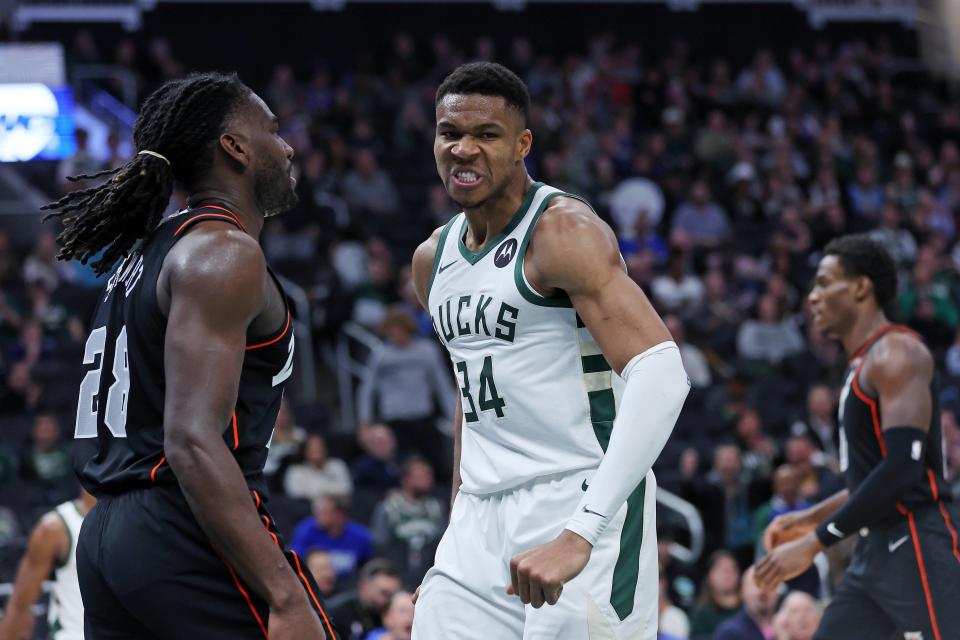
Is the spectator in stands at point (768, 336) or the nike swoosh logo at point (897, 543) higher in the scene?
the spectator in stands at point (768, 336)

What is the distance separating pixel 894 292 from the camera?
552cm

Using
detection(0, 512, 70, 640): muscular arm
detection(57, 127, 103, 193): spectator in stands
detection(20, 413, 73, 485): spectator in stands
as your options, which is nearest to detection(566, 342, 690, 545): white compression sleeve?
detection(0, 512, 70, 640): muscular arm

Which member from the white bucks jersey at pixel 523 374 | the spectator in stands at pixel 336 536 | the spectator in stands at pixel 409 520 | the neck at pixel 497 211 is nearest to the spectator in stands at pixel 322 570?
the spectator in stands at pixel 336 536

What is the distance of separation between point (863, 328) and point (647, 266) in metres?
8.36

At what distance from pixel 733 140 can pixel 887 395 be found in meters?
13.4

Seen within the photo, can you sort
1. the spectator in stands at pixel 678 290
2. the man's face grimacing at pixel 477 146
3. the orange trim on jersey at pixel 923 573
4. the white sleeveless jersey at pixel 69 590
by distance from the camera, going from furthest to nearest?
1. the spectator in stands at pixel 678 290
2. the white sleeveless jersey at pixel 69 590
3. the orange trim on jersey at pixel 923 573
4. the man's face grimacing at pixel 477 146

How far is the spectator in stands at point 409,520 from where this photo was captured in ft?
31.4

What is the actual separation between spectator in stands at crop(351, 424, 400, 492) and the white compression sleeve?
7209mm

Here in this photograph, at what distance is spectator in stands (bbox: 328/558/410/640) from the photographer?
775 cm

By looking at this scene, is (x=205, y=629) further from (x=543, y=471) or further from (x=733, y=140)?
(x=733, y=140)

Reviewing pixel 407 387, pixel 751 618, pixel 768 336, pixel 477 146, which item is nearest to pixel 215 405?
pixel 477 146

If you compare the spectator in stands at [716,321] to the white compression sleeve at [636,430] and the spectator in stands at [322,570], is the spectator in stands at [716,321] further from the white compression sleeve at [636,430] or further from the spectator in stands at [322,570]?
the white compression sleeve at [636,430]

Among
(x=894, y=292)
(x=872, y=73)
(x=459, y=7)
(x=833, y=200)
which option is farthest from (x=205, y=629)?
(x=872, y=73)

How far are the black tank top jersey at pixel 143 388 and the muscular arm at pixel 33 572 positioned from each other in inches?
94.8
